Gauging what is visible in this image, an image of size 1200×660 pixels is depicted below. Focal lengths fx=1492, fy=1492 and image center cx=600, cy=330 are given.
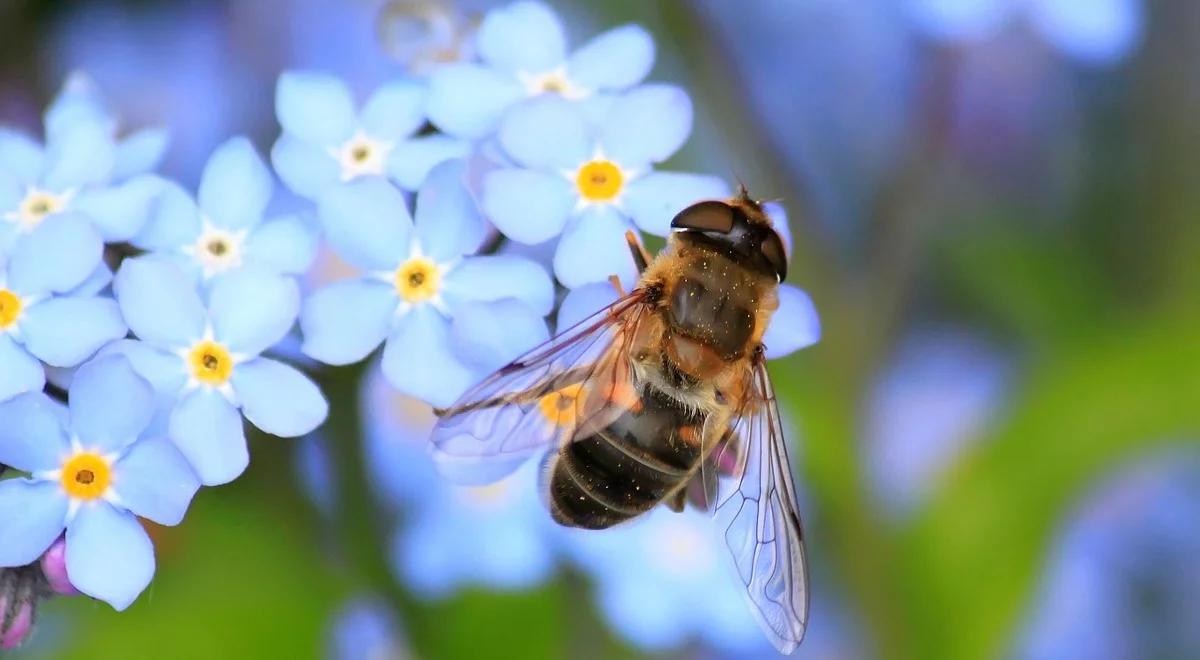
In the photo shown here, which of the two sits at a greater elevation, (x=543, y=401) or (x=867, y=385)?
(x=543, y=401)

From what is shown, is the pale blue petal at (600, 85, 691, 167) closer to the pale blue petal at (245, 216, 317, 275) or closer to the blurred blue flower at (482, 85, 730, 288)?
the blurred blue flower at (482, 85, 730, 288)

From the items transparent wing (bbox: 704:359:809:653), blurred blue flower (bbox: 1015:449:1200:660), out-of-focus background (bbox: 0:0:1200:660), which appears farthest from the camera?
blurred blue flower (bbox: 1015:449:1200:660)

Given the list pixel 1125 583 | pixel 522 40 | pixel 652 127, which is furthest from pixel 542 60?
pixel 1125 583

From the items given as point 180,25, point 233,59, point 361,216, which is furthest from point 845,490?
point 180,25

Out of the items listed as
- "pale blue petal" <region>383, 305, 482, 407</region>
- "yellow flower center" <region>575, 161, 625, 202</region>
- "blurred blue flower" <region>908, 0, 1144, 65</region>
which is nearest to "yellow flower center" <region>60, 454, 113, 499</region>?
"pale blue petal" <region>383, 305, 482, 407</region>

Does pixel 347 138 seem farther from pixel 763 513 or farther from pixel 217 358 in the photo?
pixel 763 513
